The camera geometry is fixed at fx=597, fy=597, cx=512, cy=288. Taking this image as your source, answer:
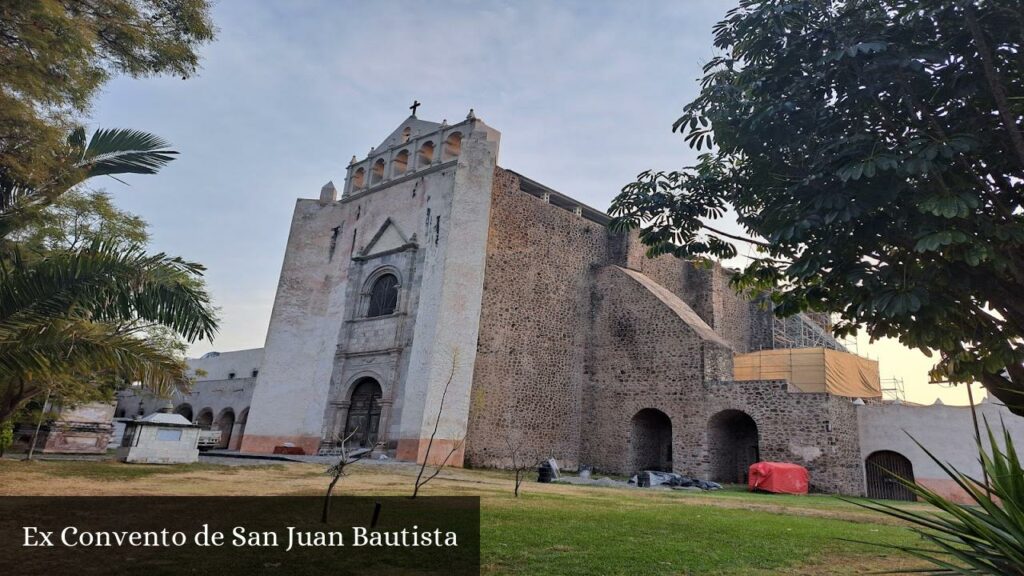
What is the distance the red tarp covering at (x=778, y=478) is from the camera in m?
12.6

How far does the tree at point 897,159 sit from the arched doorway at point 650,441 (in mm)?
12179

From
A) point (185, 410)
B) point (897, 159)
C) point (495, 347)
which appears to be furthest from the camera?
point (185, 410)

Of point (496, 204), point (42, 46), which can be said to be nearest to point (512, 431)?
point (496, 204)

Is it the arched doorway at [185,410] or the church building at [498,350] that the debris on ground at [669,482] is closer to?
the church building at [498,350]

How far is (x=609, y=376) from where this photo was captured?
17844mm

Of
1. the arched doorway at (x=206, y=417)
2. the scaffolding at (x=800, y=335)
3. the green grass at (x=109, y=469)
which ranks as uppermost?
the scaffolding at (x=800, y=335)

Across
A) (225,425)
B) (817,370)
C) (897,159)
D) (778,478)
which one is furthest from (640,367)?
(225,425)

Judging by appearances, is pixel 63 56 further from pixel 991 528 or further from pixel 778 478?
pixel 778 478

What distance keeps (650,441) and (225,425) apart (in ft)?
62.0

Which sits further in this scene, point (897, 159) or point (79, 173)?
point (79, 173)

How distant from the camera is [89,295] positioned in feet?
20.0

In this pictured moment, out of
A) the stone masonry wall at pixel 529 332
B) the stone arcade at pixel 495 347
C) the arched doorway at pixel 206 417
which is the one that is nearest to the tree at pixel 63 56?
the stone arcade at pixel 495 347

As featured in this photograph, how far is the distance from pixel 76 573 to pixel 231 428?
24.9 metres

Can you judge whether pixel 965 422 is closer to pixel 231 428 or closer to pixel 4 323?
pixel 4 323
